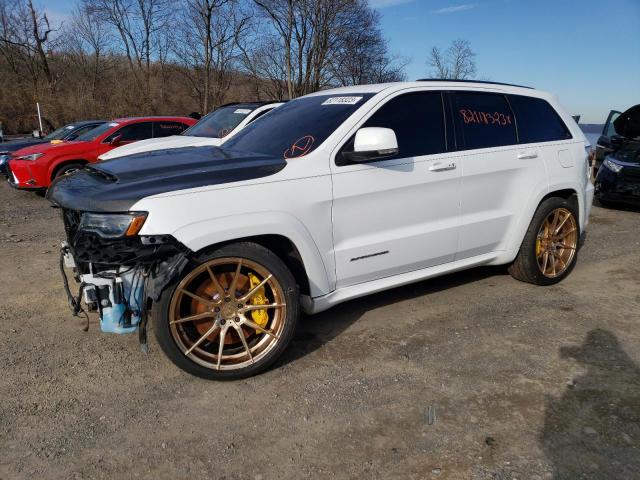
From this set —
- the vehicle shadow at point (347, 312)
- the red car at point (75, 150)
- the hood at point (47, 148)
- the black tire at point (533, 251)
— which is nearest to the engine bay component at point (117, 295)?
the vehicle shadow at point (347, 312)

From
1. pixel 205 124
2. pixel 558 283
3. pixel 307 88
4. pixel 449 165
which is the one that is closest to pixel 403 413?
pixel 449 165

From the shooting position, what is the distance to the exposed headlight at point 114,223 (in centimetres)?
275

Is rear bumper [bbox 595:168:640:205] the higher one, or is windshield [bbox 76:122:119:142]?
windshield [bbox 76:122:119:142]

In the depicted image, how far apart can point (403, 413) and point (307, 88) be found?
32.1 metres

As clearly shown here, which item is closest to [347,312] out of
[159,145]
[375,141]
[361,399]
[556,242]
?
[361,399]

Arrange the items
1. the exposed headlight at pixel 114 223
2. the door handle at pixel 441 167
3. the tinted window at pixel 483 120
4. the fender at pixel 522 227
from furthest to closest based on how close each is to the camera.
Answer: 1. the fender at pixel 522 227
2. the tinted window at pixel 483 120
3. the door handle at pixel 441 167
4. the exposed headlight at pixel 114 223

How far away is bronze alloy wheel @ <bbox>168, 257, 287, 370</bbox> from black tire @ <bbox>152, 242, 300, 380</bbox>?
0.07ft

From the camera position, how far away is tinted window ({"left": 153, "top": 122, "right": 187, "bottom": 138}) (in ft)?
34.6

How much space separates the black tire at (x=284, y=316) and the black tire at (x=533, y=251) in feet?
8.03

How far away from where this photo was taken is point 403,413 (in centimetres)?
282

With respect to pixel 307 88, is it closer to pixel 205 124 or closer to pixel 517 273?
pixel 205 124

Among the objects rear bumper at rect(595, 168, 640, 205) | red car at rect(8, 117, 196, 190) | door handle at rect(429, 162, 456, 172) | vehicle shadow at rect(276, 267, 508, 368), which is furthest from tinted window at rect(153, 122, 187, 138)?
rear bumper at rect(595, 168, 640, 205)

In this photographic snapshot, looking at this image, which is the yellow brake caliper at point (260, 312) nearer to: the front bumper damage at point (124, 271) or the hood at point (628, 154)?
the front bumper damage at point (124, 271)

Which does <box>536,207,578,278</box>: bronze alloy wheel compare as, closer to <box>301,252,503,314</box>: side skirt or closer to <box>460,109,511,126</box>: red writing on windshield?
<box>301,252,503,314</box>: side skirt
